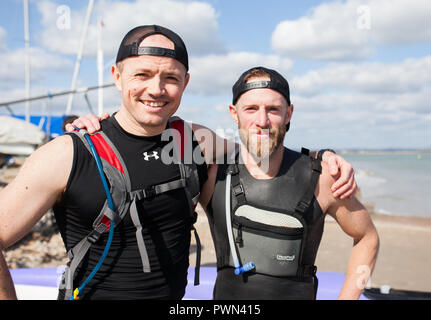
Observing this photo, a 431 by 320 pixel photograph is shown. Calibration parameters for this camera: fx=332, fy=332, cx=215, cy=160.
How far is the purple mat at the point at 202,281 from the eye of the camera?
422 cm

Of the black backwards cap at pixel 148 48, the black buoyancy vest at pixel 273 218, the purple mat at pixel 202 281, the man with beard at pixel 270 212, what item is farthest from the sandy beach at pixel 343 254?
the black backwards cap at pixel 148 48

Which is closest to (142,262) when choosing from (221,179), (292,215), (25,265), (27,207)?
(27,207)

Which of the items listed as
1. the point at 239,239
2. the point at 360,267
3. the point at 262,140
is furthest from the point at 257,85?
the point at 360,267

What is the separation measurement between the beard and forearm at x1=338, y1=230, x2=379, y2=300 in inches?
39.5

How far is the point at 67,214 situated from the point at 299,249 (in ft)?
5.22

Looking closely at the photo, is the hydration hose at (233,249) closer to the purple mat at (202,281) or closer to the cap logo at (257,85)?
the cap logo at (257,85)

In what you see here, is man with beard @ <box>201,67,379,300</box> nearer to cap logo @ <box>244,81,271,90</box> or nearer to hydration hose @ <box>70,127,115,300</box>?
cap logo @ <box>244,81,271,90</box>

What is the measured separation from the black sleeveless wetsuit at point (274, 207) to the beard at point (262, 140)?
0.75 feet

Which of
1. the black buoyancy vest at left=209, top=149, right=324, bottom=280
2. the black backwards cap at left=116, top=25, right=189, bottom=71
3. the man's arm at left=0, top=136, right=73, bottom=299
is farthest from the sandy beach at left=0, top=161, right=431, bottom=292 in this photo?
the black backwards cap at left=116, top=25, right=189, bottom=71

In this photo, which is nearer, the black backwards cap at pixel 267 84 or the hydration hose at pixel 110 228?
the hydration hose at pixel 110 228

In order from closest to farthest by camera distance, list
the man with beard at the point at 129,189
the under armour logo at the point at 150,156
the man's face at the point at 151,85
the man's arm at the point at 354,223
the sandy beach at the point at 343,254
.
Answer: the man with beard at the point at 129,189 → the man's face at the point at 151,85 → the under armour logo at the point at 150,156 → the man's arm at the point at 354,223 → the sandy beach at the point at 343,254

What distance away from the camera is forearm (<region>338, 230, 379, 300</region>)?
Result: 2.41 meters

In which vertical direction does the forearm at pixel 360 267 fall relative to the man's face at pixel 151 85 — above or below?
below
